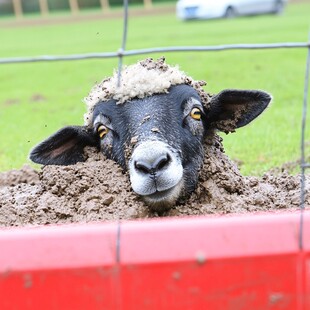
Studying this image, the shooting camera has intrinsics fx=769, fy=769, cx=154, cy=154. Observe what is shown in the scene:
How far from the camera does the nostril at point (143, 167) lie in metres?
3.73

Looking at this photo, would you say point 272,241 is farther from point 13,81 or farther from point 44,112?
point 13,81

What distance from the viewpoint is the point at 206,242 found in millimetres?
2586

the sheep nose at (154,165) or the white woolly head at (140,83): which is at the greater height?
the white woolly head at (140,83)

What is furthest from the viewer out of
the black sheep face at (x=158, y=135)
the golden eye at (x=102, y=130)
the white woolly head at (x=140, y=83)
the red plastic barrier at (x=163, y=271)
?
the golden eye at (x=102, y=130)

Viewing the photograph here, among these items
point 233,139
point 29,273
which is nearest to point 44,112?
point 233,139

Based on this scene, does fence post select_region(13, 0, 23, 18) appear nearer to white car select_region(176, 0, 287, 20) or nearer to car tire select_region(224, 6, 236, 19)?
white car select_region(176, 0, 287, 20)

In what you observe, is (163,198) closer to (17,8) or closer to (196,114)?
(196,114)

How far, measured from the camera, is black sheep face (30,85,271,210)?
384cm

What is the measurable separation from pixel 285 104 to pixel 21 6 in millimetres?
55172

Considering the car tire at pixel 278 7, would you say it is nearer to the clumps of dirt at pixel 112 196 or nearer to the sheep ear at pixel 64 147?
the clumps of dirt at pixel 112 196

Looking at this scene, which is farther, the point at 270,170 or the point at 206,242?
the point at 270,170

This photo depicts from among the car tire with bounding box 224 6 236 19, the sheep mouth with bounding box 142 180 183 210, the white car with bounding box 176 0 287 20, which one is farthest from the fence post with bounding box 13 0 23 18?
the sheep mouth with bounding box 142 180 183 210

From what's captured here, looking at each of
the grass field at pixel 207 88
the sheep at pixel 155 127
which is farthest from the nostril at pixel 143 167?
the grass field at pixel 207 88

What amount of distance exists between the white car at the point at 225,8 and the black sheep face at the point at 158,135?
34.4m
